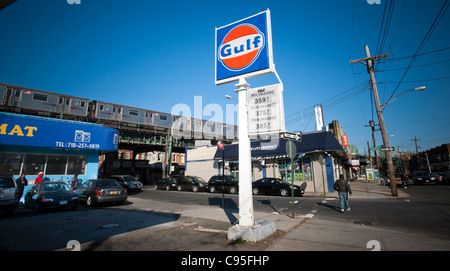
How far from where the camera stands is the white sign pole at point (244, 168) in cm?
517

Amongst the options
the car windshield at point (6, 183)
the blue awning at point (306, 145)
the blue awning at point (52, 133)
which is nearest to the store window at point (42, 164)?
the blue awning at point (52, 133)

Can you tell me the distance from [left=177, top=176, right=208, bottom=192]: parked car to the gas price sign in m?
17.0

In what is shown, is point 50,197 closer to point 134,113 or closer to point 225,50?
point 225,50

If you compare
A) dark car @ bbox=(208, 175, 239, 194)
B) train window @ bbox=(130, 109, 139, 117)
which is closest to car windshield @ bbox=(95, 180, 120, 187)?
dark car @ bbox=(208, 175, 239, 194)

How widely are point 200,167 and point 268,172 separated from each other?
1118 cm

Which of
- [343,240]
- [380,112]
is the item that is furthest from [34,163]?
[380,112]

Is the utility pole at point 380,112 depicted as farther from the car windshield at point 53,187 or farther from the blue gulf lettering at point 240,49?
the car windshield at point 53,187

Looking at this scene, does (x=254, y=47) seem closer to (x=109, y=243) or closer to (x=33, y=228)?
(x=109, y=243)

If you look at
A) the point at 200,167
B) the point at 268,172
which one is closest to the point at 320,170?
the point at 268,172

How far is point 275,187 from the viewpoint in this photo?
17.1 m

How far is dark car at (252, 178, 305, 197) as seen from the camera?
16.5 meters

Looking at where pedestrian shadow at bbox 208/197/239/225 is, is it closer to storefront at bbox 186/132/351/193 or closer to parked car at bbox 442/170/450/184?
storefront at bbox 186/132/351/193

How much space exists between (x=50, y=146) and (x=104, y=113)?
46.5ft
